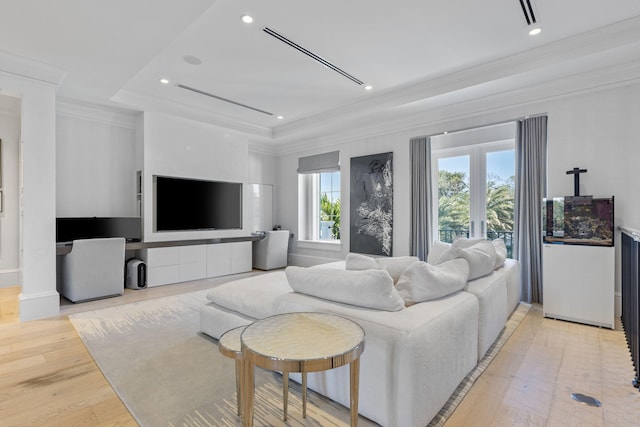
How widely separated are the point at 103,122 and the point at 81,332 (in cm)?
338

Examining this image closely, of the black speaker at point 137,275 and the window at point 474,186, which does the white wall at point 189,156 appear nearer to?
the black speaker at point 137,275

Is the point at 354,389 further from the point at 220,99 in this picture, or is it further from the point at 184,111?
the point at 184,111

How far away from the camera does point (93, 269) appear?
4.07 meters

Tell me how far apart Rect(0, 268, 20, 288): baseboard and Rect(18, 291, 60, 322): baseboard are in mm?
2050

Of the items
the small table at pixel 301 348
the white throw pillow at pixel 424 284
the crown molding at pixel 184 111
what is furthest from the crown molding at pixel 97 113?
the white throw pillow at pixel 424 284

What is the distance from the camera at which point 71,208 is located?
470 centimetres

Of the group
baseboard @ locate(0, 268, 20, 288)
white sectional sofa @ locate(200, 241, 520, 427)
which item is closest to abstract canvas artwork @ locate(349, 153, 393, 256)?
white sectional sofa @ locate(200, 241, 520, 427)

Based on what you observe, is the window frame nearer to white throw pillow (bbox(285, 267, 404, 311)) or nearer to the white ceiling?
the white ceiling

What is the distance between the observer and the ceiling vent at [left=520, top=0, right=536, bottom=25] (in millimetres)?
2602

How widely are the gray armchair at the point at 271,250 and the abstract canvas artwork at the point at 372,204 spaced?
1498 millimetres

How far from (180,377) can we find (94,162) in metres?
4.16

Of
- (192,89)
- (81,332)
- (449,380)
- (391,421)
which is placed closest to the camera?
(391,421)

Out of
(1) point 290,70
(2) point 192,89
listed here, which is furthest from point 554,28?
(2) point 192,89

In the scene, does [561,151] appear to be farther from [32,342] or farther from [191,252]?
[32,342]
